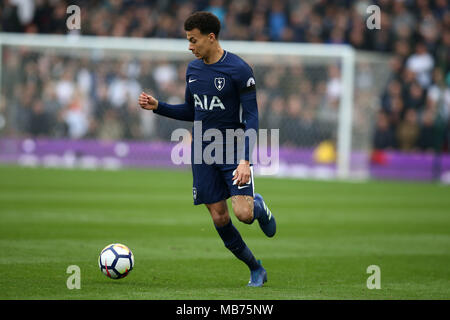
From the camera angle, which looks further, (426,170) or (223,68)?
(426,170)

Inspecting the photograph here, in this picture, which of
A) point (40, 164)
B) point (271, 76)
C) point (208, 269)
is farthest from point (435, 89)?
point (208, 269)

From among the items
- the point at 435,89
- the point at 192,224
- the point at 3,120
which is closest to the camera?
the point at 192,224

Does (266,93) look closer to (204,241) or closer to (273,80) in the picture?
(273,80)

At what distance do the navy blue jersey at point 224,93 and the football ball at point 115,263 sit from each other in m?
1.32

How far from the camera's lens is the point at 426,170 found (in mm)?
21859

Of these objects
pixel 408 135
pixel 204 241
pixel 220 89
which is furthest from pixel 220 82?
pixel 408 135

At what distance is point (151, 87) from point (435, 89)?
26.9 ft

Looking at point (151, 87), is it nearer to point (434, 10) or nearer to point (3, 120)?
point (3, 120)

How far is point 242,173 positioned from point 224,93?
0.76 meters

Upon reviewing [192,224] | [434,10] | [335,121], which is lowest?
[192,224]

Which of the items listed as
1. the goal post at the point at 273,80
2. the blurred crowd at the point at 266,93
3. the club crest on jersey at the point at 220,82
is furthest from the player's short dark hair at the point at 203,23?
the blurred crowd at the point at 266,93

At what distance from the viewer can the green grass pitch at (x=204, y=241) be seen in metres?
6.91

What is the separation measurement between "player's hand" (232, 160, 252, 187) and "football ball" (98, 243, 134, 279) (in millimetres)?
1221
